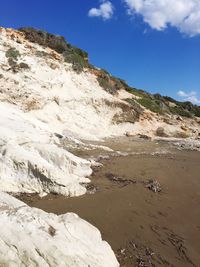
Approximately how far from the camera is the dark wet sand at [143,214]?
5.91 m

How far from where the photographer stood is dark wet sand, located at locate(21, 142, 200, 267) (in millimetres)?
5905

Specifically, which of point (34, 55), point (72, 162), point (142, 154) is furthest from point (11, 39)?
point (72, 162)

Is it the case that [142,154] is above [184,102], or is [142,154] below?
below

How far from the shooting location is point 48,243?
15.0ft

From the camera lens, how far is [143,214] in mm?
7648

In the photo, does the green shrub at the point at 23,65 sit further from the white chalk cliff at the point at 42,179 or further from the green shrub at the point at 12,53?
the white chalk cliff at the point at 42,179

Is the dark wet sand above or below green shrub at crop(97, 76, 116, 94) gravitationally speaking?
below

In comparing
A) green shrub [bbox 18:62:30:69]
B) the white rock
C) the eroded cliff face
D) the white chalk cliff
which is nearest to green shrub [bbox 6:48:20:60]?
the eroded cliff face

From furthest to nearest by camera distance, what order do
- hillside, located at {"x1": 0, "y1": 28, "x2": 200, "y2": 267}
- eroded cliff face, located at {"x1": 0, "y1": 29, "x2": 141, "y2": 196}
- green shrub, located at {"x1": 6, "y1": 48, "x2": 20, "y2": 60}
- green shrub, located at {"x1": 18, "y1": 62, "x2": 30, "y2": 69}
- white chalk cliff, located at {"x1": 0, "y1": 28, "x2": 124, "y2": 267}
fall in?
green shrub, located at {"x1": 6, "y1": 48, "x2": 20, "y2": 60}, green shrub, located at {"x1": 18, "y1": 62, "x2": 30, "y2": 69}, eroded cliff face, located at {"x1": 0, "y1": 29, "x2": 141, "y2": 196}, hillside, located at {"x1": 0, "y1": 28, "x2": 200, "y2": 267}, white chalk cliff, located at {"x1": 0, "y1": 28, "x2": 124, "y2": 267}

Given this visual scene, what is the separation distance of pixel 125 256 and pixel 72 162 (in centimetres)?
479

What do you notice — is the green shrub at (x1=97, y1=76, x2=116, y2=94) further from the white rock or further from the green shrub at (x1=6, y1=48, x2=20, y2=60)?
the white rock

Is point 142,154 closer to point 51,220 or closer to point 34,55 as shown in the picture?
point 51,220

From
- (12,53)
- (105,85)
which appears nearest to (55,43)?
(12,53)

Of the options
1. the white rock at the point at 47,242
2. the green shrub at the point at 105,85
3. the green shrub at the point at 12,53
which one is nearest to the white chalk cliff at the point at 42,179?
the white rock at the point at 47,242
